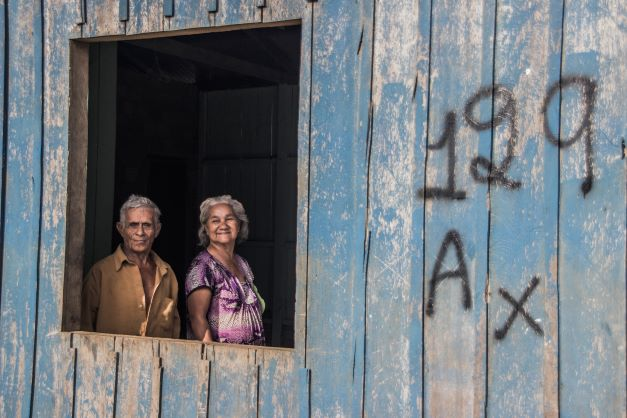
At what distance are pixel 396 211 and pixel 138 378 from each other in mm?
1489

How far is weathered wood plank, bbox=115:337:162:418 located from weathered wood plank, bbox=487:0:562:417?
1559mm

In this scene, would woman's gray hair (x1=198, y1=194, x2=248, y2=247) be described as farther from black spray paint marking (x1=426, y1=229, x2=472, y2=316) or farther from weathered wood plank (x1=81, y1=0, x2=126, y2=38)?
black spray paint marking (x1=426, y1=229, x2=472, y2=316)

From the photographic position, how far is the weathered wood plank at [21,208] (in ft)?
14.7

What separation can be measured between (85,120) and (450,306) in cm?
211

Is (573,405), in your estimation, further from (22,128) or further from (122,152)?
(122,152)

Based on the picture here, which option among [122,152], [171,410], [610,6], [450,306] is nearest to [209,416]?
[171,410]

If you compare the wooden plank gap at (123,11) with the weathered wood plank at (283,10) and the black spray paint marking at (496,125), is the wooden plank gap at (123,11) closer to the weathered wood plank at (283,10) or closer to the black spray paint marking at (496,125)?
the weathered wood plank at (283,10)

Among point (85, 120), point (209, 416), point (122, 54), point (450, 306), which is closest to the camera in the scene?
point (450, 306)

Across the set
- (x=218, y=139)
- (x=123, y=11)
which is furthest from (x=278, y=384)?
(x=218, y=139)

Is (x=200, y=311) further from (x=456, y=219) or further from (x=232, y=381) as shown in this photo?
(x=456, y=219)

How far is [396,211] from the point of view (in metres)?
3.60

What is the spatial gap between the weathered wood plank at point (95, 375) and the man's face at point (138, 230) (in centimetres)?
58

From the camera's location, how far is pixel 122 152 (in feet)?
24.7

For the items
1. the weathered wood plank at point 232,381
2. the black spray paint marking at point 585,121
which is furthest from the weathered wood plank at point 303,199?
the black spray paint marking at point 585,121
